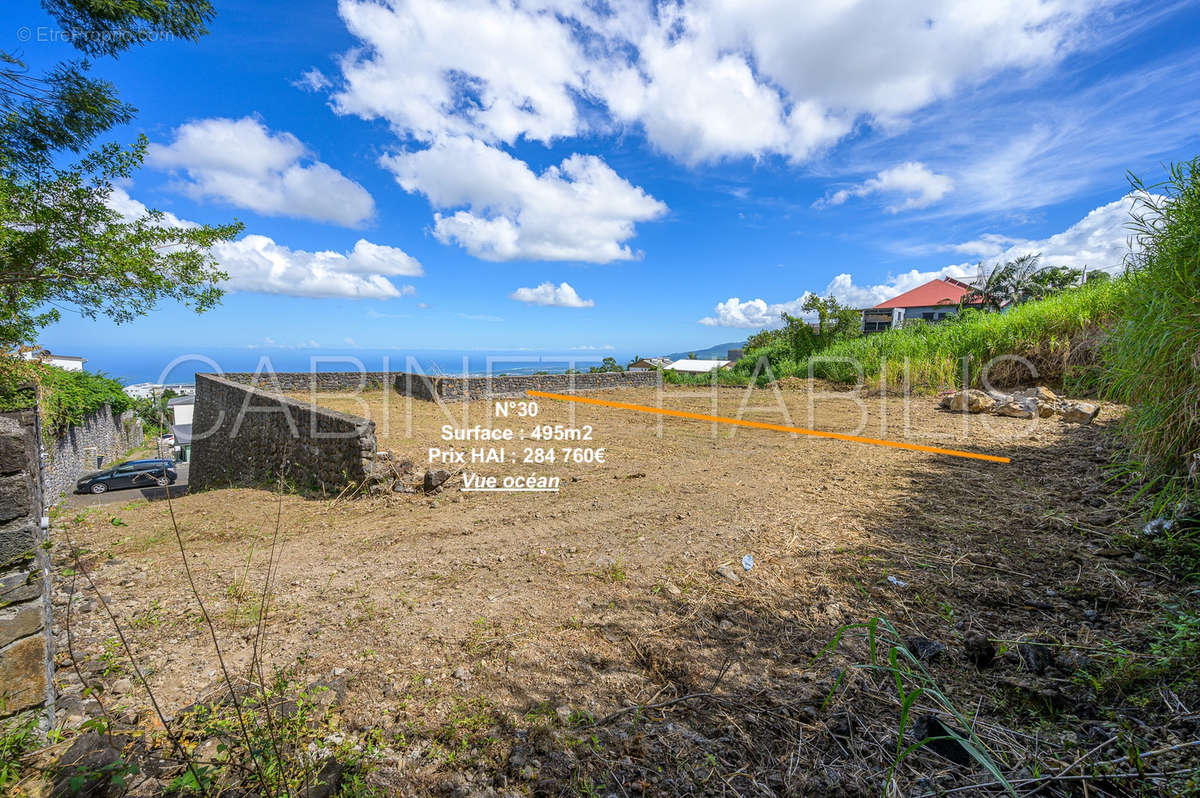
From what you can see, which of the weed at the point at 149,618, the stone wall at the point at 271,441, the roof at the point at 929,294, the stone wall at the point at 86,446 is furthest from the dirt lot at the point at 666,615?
the roof at the point at 929,294

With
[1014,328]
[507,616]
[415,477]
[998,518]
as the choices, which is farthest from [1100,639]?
[1014,328]

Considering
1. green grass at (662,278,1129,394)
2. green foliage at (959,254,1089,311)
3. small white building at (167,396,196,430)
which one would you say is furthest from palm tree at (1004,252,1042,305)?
small white building at (167,396,196,430)

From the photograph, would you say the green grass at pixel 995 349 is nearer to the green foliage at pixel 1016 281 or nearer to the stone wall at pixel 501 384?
the stone wall at pixel 501 384

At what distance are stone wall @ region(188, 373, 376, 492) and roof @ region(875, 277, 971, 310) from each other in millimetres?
50927

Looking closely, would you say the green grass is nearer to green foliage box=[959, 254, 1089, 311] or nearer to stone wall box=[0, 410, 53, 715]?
stone wall box=[0, 410, 53, 715]

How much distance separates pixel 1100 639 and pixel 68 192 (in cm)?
1212

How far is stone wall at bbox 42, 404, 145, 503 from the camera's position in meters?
12.5

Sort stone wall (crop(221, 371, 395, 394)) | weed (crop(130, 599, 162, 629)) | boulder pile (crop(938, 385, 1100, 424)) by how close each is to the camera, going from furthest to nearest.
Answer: stone wall (crop(221, 371, 395, 394)) → boulder pile (crop(938, 385, 1100, 424)) → weed (crop(130, 599, 162, 629))

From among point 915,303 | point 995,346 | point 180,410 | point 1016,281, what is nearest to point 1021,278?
point 1016,281

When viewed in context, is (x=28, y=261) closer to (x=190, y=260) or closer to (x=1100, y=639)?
(x=190, y=260)

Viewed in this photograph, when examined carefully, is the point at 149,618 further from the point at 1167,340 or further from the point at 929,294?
the point at 929,294

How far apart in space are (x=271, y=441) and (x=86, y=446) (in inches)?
645

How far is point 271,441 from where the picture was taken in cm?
753

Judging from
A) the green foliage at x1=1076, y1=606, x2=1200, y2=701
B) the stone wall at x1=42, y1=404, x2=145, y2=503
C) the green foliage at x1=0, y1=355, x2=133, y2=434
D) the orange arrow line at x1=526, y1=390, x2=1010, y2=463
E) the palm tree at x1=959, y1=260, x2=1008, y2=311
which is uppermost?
the palm tree at x1=959, y1=260, x2=1008, y2=311
